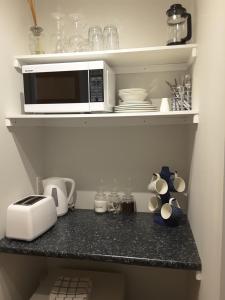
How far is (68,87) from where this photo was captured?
133cm

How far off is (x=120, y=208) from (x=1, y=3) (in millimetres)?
1373

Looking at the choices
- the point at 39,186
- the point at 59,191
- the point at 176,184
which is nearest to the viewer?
the point at 176,184

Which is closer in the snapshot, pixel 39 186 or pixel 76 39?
pixel 76 39

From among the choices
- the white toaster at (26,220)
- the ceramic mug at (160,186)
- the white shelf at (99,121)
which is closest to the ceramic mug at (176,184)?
the ceramic mug at (160,186)

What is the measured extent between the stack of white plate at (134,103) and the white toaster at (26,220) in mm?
694

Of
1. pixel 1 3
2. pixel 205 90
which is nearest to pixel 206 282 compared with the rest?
pixel 205 90

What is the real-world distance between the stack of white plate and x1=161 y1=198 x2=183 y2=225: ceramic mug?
0.54m

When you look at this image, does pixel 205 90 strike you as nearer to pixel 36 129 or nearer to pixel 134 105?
pixel 134 105

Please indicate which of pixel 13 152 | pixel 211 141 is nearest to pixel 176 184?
pixel 211 141

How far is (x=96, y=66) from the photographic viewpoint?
1285mm

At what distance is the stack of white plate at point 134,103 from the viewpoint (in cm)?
137

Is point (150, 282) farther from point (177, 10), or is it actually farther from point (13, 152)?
point (177, 10)

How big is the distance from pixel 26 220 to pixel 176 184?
0.86m

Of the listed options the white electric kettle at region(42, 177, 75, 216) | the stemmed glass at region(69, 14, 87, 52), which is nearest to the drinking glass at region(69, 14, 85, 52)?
the stemmed glass at region(69, 14, 87, 52)
